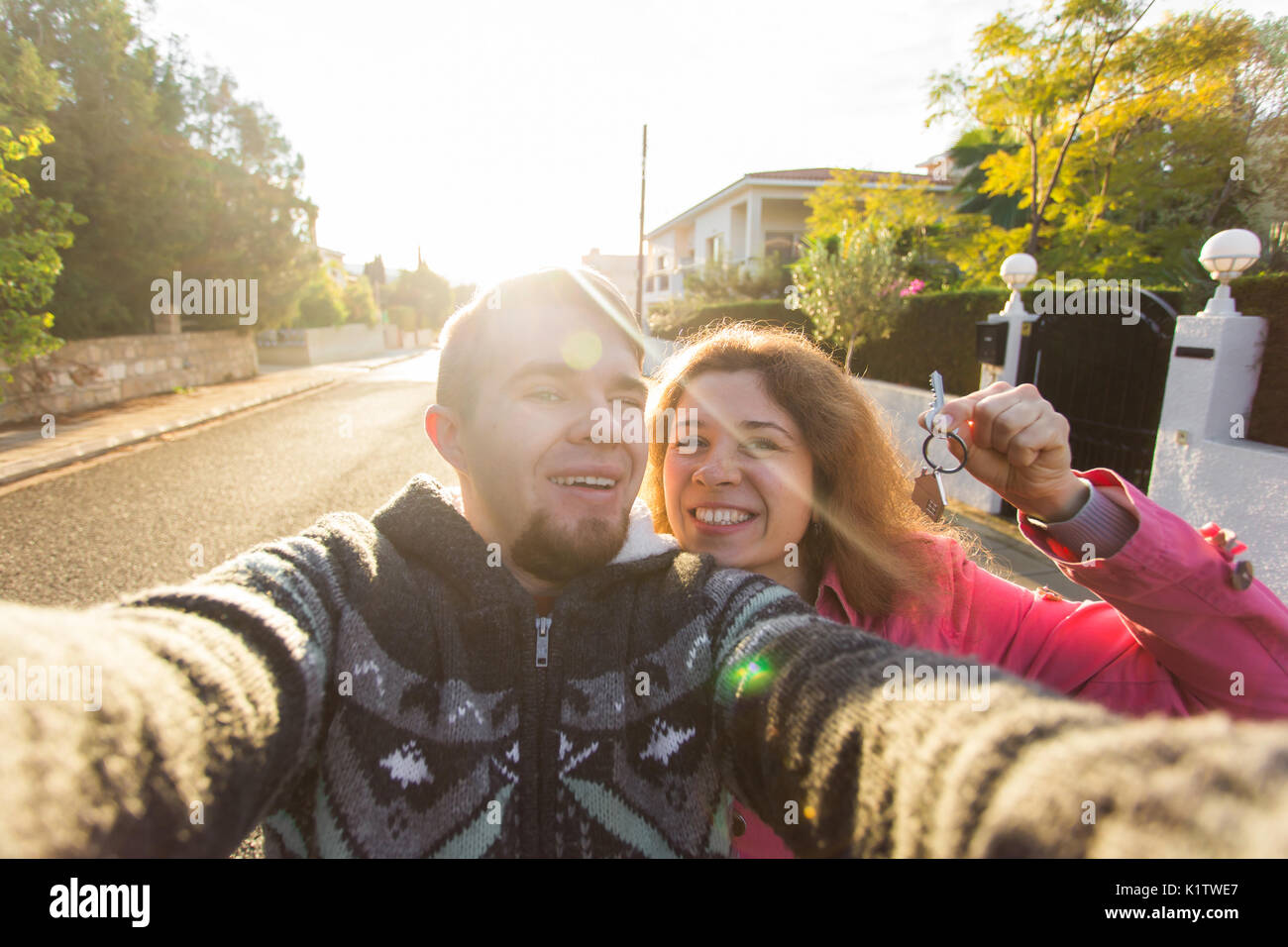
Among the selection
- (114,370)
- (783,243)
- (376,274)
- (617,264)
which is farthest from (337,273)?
(617,264)

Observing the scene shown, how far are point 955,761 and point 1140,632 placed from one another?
1.23 meters

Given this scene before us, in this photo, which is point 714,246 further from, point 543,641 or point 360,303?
point 543,641

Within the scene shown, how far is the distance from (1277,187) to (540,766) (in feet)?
70.8

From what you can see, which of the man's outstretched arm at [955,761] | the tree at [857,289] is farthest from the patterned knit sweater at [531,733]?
the tree at [857,289]

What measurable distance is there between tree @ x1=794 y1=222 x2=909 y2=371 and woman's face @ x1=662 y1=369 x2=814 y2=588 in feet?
25.8

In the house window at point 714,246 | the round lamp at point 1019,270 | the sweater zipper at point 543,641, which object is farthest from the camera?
the house window at point 714,246

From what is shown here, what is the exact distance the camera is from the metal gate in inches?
215

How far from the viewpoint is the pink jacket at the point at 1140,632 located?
148 cm

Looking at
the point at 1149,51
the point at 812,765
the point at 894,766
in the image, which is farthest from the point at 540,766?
the point at 1149,51

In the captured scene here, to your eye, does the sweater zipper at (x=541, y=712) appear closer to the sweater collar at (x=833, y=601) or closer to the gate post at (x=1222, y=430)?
the sweater collar at (x=833, y=601)

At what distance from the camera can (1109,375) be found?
19.5 ft

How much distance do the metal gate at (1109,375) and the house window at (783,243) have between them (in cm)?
2432
